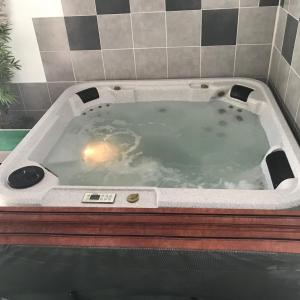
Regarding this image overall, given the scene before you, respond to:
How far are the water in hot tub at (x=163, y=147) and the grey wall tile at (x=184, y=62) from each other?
0.23 m

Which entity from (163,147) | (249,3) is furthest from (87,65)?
(249,3)

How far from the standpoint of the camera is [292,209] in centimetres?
122

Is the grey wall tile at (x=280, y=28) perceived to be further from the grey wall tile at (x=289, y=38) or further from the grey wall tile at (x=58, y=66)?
the grey wall tile at (x=58, y=66)

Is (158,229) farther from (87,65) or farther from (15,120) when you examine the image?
(15,120)

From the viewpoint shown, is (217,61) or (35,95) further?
(35,95)

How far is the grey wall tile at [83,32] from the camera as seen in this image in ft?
7.52

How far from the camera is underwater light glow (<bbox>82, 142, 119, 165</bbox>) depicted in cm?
189

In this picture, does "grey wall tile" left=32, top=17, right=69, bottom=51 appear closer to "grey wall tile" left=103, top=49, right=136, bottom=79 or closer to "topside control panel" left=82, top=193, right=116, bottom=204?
"grey wall tile" left=103, top=49, right=136, bottom=79

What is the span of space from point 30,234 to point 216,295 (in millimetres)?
734

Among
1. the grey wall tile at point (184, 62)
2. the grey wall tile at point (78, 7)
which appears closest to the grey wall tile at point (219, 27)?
the grey wall tile at point (184, 62)

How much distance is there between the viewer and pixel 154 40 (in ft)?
7.64

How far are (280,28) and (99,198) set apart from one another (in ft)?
5.39

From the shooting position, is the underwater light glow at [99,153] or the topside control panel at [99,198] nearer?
the topside control panel at [99,198]

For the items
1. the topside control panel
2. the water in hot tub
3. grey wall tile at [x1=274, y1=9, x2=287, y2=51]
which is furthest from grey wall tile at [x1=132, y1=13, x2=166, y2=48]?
the topside control panel
